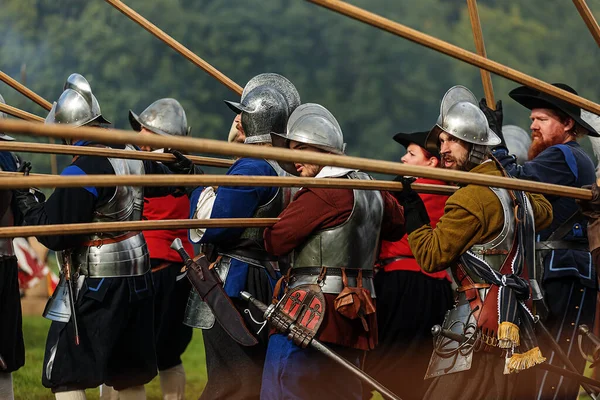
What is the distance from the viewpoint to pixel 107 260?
6312mm

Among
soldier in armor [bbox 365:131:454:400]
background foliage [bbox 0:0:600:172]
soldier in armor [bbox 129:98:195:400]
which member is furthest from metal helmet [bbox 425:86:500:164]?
background foliage [bbox 0:0:600:172]

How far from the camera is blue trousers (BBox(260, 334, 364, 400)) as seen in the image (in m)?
5.49

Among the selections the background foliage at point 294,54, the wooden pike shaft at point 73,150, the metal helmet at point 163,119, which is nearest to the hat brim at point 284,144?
the wooden pike shaft at point 73,150

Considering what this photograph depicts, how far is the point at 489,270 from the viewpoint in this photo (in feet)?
17.9

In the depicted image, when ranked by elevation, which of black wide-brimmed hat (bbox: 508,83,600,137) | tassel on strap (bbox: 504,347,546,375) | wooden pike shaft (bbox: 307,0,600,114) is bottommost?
tassel on strap (bbox: 504,347,546,375)

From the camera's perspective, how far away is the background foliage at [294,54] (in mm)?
21094

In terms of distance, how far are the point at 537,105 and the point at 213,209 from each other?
2.20 m

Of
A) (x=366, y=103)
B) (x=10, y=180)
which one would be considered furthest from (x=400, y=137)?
(x=366, y=103)

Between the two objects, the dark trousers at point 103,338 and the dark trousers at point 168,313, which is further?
the dark trousers at point 168,313

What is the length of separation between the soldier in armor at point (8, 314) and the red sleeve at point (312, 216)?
2.01 meters

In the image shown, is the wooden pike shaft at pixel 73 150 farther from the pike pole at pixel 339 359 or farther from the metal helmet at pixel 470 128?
the metal helmet at pixel 470 128

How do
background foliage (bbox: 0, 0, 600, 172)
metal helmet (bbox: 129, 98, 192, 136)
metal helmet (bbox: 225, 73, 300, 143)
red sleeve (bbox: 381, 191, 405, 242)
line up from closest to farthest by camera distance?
red sleeve (bbox: 381, 191, 405, 242) → metal helmet (bbox: 225, 73, 300, 143) → metal helmet (bbox: 129, 98, 192, 136) → background foliage (bbox: 0, 0, 600, 172)

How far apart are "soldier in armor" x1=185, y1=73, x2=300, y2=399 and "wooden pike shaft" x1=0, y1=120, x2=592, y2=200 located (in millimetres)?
1330

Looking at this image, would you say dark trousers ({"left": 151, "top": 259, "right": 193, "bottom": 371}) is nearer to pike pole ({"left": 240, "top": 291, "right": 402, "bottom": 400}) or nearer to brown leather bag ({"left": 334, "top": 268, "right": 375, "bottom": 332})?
pike pole ({"left": 240, "top": 291, "right": 402, "bottom": 400})
